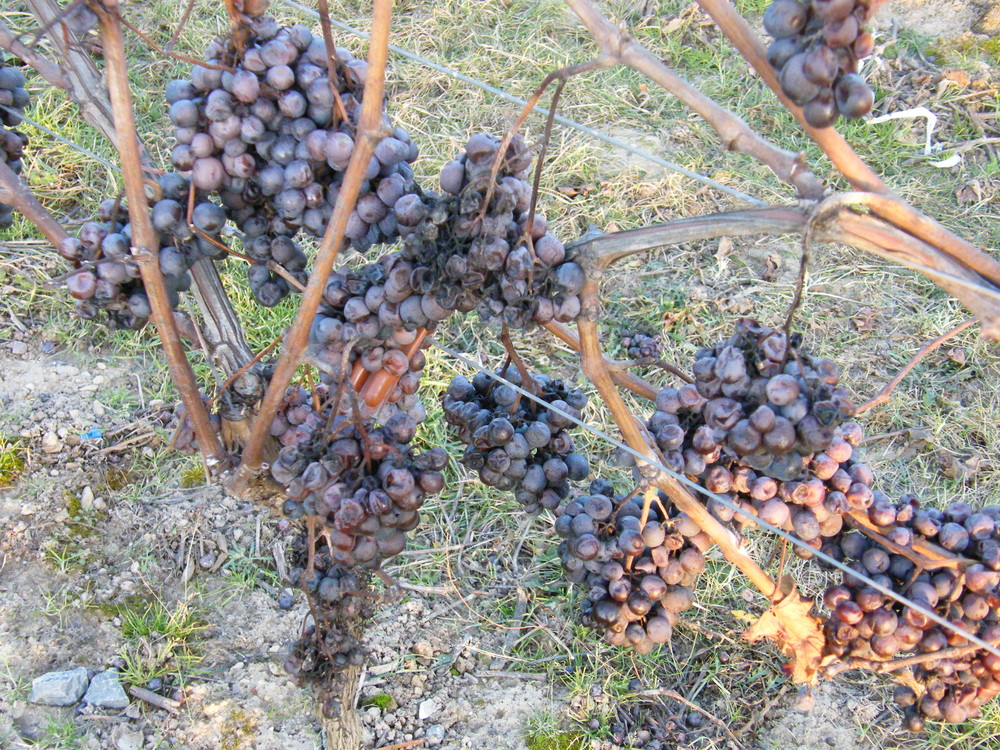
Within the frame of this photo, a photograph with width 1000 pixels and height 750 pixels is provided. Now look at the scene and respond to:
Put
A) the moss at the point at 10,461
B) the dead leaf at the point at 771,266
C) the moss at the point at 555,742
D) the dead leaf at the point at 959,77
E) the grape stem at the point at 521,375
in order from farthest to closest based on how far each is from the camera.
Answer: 1. the dead leaf at the point at 959,77
2. the dead leaf at the point at 771,266
3. the moss at the point at 10,461
4. the moss at the point at 555,742
5. the grape stem at the point at 521,375

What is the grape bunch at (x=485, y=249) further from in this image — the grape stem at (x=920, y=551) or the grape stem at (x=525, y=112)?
the grape stem at (x=920, y=551)

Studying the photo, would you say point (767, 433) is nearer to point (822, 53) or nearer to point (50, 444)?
point (822, 53)

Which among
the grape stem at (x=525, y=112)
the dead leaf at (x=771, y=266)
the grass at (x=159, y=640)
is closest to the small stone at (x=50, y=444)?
the grass at (x=159, y=640)

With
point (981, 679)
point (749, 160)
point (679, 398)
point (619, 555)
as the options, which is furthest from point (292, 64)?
point (749, 160)

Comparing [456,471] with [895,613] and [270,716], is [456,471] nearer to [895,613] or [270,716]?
[270,716]

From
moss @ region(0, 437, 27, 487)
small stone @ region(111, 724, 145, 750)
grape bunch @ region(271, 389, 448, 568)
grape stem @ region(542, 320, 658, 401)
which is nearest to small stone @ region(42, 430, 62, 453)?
moss @ region(0, 437, 27, 487)

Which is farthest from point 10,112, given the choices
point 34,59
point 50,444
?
point 50,444
